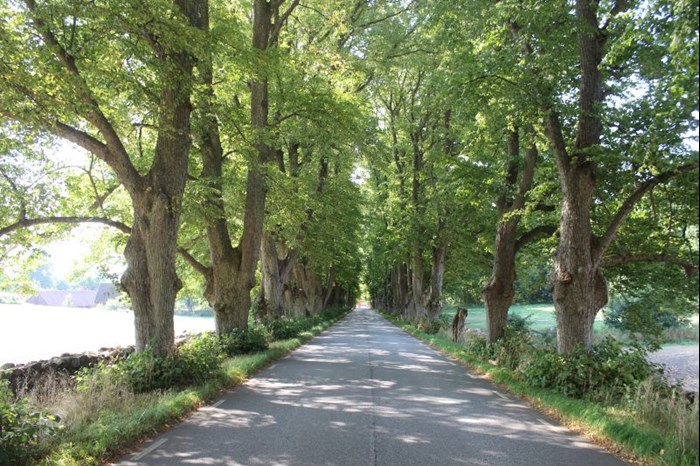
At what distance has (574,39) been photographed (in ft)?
37.3

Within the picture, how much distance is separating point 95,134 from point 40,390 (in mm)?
7180

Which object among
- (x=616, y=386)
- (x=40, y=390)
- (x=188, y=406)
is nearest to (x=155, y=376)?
(x=188, y=406)

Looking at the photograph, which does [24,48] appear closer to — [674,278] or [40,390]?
[40,390]

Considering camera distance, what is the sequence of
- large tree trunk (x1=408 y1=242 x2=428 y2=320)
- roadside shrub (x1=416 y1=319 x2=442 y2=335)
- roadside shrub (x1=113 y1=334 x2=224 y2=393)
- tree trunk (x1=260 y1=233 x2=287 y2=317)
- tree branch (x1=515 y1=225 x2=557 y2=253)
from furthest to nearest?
large tree trunk (x1=408 y1=242 x2=428 y2=320) → roadside shrub (x1=416 y1=319 x2=442 y2=335) → tree trunk (x1=260 y1=233 x2=287 y2=317) → tree branch (x1=515 y1=225 x2=557 y2=253) → roadside shrub (x1=113 y1=334 x2=224 y2=393)

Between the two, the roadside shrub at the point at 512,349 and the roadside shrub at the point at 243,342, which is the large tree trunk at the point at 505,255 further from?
the roadside shrub at the point at 243,342

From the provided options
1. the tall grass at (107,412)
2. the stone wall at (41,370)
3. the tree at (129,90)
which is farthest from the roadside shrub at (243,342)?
the tree at (129,90)

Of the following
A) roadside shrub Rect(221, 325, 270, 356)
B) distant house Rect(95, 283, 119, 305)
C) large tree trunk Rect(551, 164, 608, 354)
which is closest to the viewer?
large tree trunk Rect(551, 164, 608, 354)

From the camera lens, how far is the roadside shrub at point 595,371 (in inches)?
369

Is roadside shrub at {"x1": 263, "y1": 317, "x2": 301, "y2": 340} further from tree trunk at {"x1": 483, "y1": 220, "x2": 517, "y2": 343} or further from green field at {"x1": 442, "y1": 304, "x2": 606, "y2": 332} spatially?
green field at {"x1": 442, "y1": 304, "x2": 606, "y2": 332}

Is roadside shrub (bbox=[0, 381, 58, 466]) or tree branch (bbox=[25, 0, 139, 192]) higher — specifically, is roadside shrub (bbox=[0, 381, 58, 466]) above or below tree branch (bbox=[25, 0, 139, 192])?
below

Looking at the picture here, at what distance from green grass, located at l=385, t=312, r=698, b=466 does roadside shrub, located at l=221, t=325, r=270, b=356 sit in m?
8.41

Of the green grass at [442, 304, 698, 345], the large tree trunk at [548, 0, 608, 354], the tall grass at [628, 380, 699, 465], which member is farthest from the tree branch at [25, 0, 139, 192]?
the tall grass at [628, 380, 699, 465]

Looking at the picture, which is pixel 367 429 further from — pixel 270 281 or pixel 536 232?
pixel 270 281

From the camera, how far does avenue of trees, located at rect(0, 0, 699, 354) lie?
8375 mm
